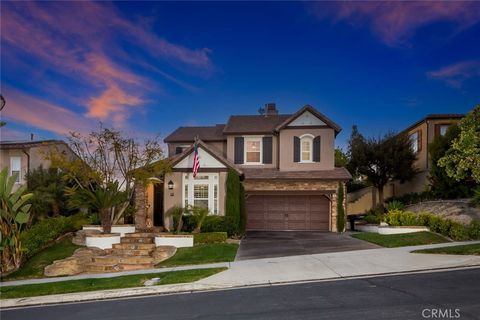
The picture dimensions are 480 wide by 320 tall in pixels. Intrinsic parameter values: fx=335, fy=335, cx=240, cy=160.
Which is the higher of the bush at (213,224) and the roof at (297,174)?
the roof at (297,174)

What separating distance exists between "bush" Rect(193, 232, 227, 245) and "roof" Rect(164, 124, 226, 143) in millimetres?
9135

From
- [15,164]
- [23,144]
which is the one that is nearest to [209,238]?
[23,144]

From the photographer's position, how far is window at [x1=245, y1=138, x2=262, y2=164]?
22406 millimetres

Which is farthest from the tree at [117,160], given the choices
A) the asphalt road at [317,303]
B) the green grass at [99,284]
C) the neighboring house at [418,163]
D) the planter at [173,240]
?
the neighboring house at [418,163]

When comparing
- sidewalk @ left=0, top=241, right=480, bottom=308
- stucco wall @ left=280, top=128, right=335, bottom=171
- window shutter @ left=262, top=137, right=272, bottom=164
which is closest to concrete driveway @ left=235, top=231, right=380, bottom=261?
sidewalk @ left=0, top=241, right=480, bottom=308

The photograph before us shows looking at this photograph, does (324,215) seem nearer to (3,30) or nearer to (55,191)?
(55,191)

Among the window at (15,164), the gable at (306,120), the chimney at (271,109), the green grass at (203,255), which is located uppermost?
the chimney at (271,109)

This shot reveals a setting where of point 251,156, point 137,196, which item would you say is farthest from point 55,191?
point 251,156

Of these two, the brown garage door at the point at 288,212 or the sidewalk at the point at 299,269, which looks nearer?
the sidewalk at the point at 299,269

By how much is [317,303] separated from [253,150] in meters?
16.1

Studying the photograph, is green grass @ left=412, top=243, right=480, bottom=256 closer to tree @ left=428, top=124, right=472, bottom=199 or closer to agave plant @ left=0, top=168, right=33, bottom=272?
tree @ left=428, top=124, right=472, bottom=199

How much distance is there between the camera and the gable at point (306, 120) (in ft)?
70.2
